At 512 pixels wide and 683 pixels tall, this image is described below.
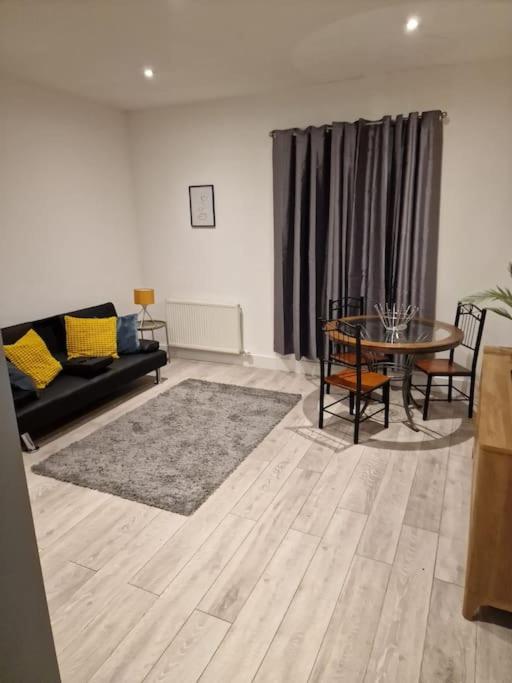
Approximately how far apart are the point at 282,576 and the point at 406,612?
54 cm

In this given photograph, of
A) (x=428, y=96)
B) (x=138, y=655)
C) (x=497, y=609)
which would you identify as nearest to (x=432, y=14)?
(x=428, y=96)

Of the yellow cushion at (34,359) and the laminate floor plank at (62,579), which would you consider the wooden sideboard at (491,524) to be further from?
the yellow cushion at (34,359)

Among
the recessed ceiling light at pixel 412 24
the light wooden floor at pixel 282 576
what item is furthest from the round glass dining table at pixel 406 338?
the recessed ceiling light at pixel 412 24

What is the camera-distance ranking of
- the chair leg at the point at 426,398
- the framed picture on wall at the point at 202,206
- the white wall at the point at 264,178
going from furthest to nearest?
the framed picture on wall at the point at 202,206 → the white wall at the point at 264,178 → the chair leg at the point at 426,398

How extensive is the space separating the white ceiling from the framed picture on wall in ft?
3.36

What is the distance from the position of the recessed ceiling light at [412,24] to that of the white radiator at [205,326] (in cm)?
283

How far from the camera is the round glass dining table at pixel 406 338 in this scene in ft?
9.82

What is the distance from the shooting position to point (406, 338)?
3189 mm

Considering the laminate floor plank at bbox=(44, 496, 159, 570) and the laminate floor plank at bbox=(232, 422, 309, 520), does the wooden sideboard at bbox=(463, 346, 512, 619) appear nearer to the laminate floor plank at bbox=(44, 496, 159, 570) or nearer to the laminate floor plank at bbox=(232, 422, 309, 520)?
the laminate floor plank at bbox=(232, 422, 309, 520)

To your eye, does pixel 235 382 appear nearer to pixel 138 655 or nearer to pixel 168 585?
pixel 168 585

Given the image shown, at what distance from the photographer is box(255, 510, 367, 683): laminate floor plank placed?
165 centimetres

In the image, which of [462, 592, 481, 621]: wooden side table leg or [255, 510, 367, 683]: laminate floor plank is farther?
[462, 592, 481, 621]: wooden side table leg

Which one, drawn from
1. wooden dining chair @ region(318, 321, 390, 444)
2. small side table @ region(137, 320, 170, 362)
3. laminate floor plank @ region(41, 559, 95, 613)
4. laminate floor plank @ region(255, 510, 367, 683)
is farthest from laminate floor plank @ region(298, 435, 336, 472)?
small side table @ region(137, 320, 170, 362)

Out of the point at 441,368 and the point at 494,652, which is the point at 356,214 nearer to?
the point at 441,368
